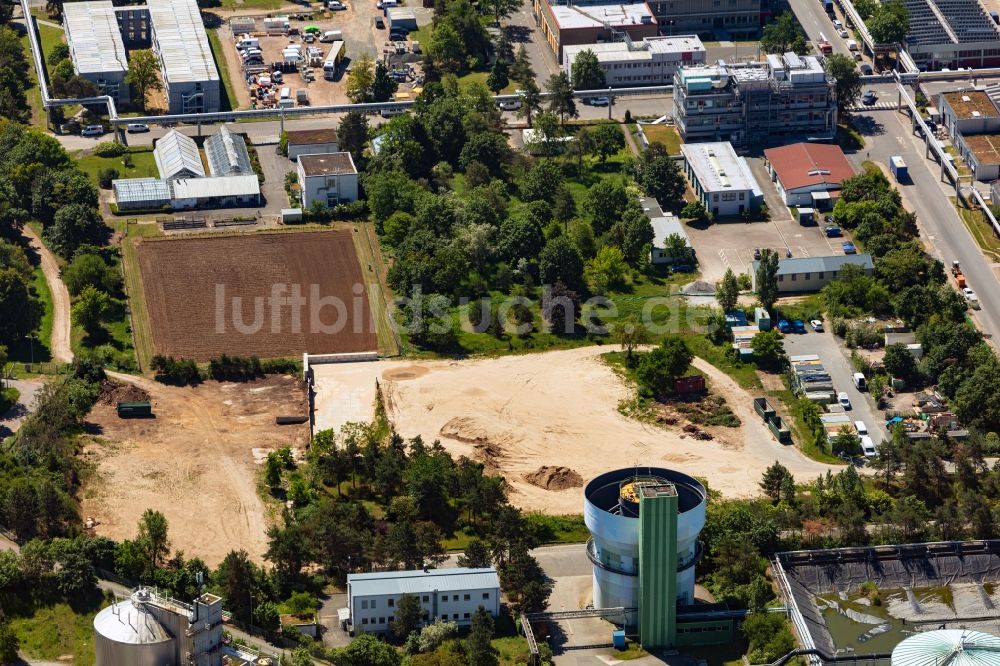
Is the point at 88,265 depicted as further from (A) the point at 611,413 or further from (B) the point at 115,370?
(A) the point at 611,413

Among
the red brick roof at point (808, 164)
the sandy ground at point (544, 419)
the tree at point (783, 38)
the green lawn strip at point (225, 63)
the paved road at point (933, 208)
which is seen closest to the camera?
the sandy ground at point (544, 419)

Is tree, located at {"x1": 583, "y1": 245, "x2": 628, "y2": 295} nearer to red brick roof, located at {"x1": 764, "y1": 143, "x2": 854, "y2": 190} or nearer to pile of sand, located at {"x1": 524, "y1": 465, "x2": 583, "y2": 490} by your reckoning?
red brick roof, located at {"x1": 764, "y1": 143, "x2": 854, "y2": 190}

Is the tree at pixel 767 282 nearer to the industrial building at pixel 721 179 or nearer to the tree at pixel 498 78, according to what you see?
the industrial building at pixel 721 179

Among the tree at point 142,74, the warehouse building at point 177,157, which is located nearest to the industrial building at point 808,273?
the warehouse building at point 177,157

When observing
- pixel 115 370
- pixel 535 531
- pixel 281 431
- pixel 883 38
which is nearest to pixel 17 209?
pixel 115 370

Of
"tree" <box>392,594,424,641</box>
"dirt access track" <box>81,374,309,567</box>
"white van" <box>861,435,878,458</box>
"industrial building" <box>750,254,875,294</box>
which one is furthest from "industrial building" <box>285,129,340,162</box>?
"tree" <box>392,594,424,641</box>

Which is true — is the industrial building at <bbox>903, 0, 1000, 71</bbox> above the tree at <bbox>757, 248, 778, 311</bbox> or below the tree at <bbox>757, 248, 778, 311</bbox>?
above
